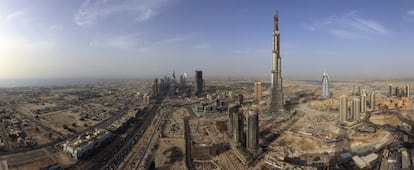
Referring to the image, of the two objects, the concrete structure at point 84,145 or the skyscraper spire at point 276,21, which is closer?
the concrete structure at point 84,145

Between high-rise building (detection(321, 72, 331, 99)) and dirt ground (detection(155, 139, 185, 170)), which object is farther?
high-rise building (detection(321, 72, 331, 99))

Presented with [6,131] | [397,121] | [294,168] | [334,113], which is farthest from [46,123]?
[397,121]

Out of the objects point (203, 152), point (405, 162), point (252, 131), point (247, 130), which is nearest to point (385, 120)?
point (405, 162)

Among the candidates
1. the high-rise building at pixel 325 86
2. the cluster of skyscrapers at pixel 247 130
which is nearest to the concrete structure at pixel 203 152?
the cluster of skyscrapers at pixel 247 130

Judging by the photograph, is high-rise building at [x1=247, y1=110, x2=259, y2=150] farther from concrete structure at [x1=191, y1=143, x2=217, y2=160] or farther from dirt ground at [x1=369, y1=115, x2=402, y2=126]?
dirt ground at [x1=369, y1=115, x2=402, y2=126]

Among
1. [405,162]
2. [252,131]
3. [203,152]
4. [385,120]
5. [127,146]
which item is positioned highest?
[252,131]

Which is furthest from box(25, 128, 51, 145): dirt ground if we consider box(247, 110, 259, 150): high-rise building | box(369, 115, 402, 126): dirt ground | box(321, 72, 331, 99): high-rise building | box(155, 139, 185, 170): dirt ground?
box(321, 72, 331, 99): high-rise building

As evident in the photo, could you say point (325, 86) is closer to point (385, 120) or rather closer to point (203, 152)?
point (385, 120)

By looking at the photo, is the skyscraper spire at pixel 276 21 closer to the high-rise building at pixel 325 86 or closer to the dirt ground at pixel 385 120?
the dirt ground at pixel 385 120
